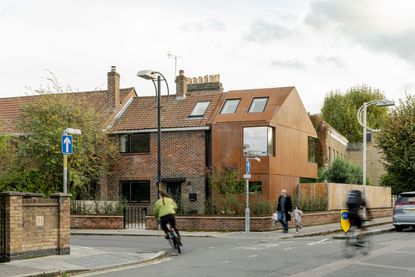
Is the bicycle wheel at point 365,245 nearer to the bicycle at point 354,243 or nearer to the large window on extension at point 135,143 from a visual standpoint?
the bicycle at point 354,243

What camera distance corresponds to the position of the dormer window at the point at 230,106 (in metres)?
35.0

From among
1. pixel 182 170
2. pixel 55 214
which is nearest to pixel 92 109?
pixel 182 170

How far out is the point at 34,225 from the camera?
15.7 m

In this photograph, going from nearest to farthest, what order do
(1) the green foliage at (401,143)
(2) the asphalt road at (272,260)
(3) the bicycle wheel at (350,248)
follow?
(2) the asphalt road at (272,260)
(3) the bicycle wheel at (350,248)
(1) the green foliage at (401,143)

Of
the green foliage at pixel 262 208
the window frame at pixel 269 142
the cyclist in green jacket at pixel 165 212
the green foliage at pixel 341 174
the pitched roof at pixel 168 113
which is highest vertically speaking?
the pitched roof at pixel 168 113

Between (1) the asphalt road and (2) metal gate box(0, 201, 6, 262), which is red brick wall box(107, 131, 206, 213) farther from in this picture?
(2) metal gate box(0, 201, 6, 262)

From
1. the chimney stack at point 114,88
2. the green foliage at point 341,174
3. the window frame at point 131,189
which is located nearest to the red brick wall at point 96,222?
the window frame at point 131,189

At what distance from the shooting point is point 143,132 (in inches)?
1419

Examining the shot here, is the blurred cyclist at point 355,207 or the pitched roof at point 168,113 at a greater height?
the pitched roof at point 168,113

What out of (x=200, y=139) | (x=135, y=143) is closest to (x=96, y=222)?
(x=135, y=143)

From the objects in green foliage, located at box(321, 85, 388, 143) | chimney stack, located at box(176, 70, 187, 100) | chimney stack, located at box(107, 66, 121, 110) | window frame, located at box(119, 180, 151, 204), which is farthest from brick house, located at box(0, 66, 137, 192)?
green foliage, located at box(321, 85, 388, 143)

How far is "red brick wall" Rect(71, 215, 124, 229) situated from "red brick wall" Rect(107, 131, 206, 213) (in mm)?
5568

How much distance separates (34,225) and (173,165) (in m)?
19.8

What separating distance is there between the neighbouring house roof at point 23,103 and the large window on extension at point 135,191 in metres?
4.49
